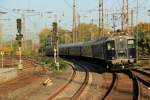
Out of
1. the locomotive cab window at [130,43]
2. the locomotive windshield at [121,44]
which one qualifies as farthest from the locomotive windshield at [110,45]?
the locomotive cab window at [130,43]

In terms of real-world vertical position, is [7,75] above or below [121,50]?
below

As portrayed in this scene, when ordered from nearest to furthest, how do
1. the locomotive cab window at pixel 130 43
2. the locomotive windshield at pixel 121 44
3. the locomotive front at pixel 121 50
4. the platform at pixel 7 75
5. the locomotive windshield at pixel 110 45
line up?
the platform at pixel 7 75 < the locomotive front at pixel 121 50 < the locomotive windshield at pixel 110 45 < the locomotive windshield at pixel 121 44 < the locomotive cab window at pixel 130 43

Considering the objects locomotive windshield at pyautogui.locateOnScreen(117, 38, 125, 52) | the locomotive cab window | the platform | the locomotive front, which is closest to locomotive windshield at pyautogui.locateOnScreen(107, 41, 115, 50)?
the locomotive front

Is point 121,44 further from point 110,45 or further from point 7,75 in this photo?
point 7,75

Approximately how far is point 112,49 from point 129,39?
1678 mm

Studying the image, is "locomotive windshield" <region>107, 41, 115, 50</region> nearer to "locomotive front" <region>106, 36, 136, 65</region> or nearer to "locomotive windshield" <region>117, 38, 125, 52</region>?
"locomotive front" <region>106, 36, 136, 65</region>

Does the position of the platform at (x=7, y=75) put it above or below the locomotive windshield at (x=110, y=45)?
below

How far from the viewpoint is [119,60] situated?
3297 centimetres

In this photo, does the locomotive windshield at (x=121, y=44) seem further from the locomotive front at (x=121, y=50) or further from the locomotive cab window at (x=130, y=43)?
the locomotive cab window at (x=130, y=43)

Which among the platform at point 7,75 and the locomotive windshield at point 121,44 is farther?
the locomotive windshield at point 121,44

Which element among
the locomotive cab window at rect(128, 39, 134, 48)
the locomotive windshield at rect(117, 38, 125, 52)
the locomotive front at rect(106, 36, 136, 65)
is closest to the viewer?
the locomotive front at rect(106, 36, 136, 65)

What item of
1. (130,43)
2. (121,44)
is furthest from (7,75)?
(130,43)

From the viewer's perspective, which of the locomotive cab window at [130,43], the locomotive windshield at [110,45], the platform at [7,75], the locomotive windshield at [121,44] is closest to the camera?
the platform at [7,75]

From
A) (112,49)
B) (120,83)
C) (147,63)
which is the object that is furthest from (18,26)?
(147,63)
